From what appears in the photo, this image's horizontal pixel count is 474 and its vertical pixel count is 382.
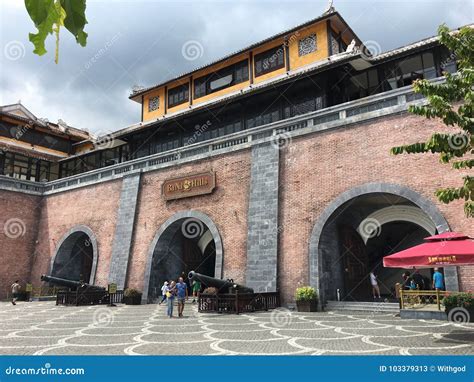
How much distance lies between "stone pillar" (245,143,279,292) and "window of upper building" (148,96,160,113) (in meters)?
10.2

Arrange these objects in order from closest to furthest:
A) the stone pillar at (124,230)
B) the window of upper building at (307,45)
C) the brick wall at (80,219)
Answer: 1. the window of upper building at (307,45)
2. the stone pillar at (124,230)
3. the brick wall at (80,219)

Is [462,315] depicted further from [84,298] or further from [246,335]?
[84,298]

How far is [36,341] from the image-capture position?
8.36 meters

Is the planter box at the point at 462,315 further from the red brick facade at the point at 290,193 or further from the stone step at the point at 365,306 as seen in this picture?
the stone step at the point at 365,306

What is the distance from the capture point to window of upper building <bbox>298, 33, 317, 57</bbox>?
1866 cm

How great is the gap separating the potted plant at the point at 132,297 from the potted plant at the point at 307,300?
26.5 ft

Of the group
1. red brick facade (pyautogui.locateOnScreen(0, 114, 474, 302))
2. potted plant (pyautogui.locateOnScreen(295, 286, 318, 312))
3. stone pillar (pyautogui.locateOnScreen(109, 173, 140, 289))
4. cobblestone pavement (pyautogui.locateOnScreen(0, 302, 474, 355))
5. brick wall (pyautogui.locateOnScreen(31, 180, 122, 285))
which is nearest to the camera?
cobblestone pavement (pyautogui.locateOnScreen(0, 302, 474, 355))

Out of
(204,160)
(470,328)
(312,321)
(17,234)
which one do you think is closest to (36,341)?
(312,321)

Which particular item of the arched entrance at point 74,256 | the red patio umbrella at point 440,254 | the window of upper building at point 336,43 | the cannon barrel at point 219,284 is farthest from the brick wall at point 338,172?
the arched entrance at point 74,256

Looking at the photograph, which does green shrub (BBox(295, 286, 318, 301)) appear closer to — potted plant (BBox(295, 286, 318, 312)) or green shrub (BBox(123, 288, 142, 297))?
potted plant (BBox(295, 286, 318, 312))

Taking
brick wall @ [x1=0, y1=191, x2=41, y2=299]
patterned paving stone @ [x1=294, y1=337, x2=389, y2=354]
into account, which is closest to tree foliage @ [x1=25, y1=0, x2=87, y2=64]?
patterned paving stone @ [x1=294, y1=337, x2=389, y2=354]

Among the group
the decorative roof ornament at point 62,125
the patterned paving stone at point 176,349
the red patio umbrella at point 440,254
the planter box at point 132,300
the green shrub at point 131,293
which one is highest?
the decorative roof ornament at point 62,125

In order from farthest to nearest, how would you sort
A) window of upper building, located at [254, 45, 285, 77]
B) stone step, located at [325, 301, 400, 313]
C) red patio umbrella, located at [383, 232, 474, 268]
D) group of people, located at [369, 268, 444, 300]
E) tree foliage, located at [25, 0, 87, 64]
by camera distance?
window of upper building, located at [254, 45, 285, 77]
group of people, located at [369, 268, 444, 300]
stone step, located at [325, 301, 400, 313]
red patio umbrella, located at [383, 232, 474, 268]
tree foliage, located at [25, 0, 87, 64]

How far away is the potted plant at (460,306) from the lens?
10.0 metres
